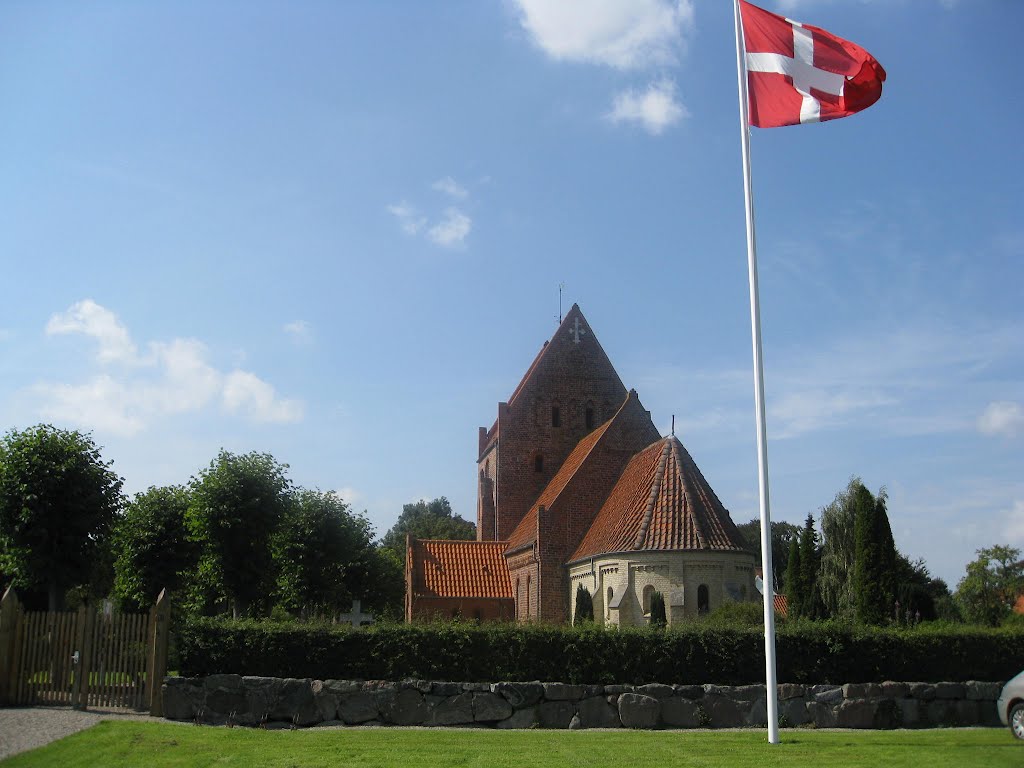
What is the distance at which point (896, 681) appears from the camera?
19.7 m

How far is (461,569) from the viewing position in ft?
143

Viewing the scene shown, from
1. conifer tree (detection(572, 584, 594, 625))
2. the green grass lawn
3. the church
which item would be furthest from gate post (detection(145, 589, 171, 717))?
conifer tree (detection(572, 584, 594, 625))

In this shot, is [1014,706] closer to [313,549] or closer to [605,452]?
[605,452]

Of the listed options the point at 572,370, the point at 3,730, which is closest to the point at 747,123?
the point at 3,730

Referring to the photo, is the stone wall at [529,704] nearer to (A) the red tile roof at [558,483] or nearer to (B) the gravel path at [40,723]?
(B) the gravel path at [40,723]

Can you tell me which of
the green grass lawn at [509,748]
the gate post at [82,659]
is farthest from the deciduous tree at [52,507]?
the green grass lawn at [509,748]

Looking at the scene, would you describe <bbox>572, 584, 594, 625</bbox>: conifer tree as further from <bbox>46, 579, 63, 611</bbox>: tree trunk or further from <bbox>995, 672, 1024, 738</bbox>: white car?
<bbox>995, 672, 1024, 738</bbox>: white car

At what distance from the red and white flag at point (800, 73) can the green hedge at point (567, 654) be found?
431 inches

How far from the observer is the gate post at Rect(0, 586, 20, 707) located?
18984mm

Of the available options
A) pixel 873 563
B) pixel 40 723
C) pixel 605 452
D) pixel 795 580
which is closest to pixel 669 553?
pixel 873 563

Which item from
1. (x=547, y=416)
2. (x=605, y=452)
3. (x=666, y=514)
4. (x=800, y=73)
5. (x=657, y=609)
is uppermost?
(x=800, y=73)

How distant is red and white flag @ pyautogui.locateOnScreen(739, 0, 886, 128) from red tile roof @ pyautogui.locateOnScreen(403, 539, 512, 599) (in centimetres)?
3125

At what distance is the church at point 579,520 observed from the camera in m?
31.0

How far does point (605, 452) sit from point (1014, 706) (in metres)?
24.9
